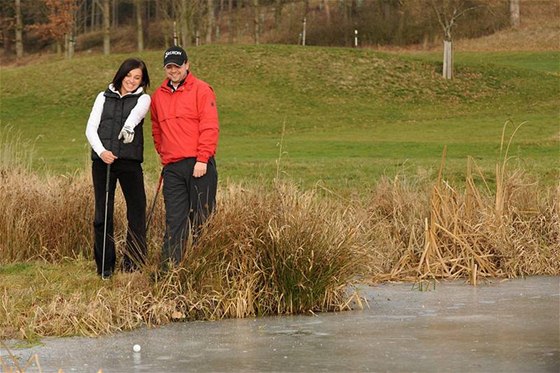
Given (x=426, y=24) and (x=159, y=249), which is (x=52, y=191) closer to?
(x=159, y=249)

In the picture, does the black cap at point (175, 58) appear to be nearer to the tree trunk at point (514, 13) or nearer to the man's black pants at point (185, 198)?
the man's black pants at point (185, 198)

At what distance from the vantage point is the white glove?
10234 millimetres

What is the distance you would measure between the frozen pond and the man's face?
2012mm

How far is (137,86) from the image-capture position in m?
10.4

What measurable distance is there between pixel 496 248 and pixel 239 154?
14373 mm

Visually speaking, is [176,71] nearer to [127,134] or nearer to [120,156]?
[127,134]

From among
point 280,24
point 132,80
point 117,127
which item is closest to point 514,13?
point 280,24

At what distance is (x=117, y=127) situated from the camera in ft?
34.0

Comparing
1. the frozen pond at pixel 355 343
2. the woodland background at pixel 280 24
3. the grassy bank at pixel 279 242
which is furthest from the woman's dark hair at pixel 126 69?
the woodland background at pixel 280 24

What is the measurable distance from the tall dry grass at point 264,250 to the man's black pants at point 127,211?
215 mm

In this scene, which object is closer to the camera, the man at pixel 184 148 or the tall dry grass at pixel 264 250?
the tall dry grass at pixel 264 250

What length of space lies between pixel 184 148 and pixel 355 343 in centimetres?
245

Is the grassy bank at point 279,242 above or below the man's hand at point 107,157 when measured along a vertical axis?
below

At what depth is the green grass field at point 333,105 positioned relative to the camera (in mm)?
25672
